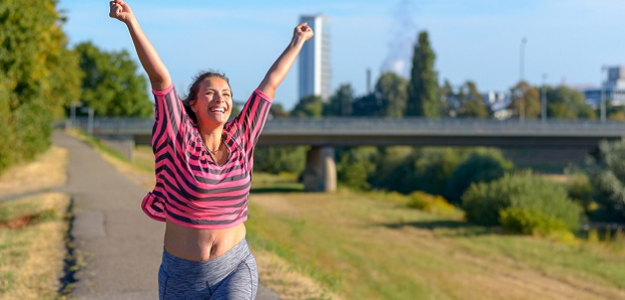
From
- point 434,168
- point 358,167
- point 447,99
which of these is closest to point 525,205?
point 434,168

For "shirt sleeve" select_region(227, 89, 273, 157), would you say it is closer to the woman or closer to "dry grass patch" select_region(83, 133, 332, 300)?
the woman

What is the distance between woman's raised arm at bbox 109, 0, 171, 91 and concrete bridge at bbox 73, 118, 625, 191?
57.9 meters

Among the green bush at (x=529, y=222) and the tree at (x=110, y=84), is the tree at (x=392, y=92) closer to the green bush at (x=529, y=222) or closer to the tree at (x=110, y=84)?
the tree at (x=110, y=84)

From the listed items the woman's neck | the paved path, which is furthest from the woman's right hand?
the paved path

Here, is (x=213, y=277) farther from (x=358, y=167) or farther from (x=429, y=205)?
(x=358, y=167)

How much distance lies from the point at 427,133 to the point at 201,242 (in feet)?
196

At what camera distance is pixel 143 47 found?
158 inches

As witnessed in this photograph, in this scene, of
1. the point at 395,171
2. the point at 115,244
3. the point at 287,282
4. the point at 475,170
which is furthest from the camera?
the point at 395,171

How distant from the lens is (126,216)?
53.6ft

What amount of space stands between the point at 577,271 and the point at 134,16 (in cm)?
2506

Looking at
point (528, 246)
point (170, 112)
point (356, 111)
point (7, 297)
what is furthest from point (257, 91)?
point (356, 111)

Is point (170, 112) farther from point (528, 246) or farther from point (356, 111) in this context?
point (356, 111)

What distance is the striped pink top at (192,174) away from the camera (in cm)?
416

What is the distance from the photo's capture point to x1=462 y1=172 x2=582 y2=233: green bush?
36.4 metres
